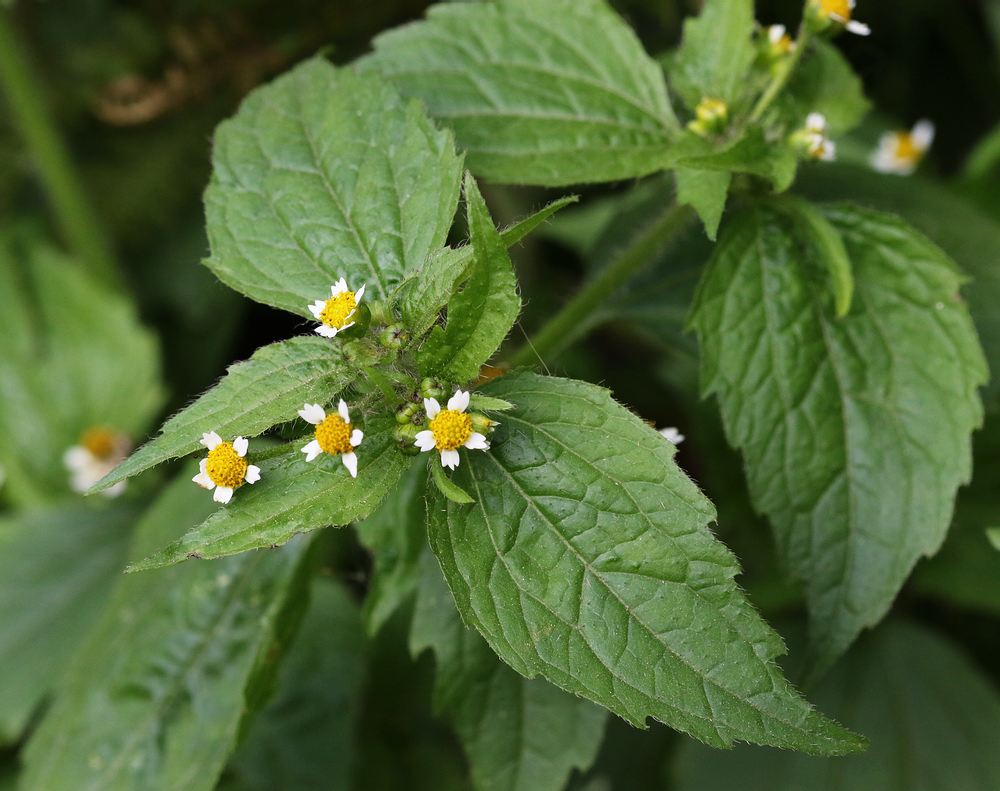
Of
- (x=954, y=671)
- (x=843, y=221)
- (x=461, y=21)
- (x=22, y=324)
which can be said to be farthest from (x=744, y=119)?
(x=22, y=324)

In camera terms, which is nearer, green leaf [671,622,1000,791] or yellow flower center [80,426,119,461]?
green leaf [671,622,1000,791]

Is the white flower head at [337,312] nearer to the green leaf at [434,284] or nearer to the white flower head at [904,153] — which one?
the green leaf at [434,284]

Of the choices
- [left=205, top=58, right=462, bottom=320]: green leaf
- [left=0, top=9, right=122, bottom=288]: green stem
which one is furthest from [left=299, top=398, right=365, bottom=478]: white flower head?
[left=0, top=9, right=122, bottom=288]: green stem

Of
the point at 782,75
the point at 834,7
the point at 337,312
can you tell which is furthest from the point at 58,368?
the point at 834,7

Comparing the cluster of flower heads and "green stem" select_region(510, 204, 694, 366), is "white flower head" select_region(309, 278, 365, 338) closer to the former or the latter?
the cluster of flower heads

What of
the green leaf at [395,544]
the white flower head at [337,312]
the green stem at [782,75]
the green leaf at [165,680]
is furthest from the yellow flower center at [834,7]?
the green leaf at [165,680]

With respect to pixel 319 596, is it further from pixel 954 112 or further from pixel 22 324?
pixel 954 112
